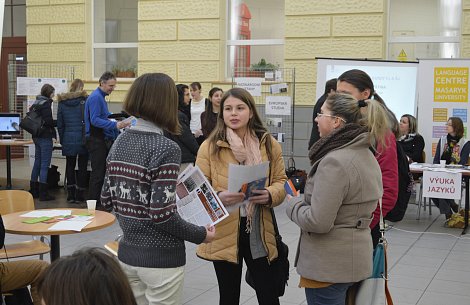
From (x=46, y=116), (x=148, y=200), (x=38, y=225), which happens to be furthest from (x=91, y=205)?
(x=46, y=116)

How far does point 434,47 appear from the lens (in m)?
11.4

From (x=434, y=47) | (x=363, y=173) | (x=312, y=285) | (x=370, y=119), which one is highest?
(x=434, y=47)


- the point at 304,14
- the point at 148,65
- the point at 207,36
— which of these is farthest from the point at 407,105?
the point at 148,65

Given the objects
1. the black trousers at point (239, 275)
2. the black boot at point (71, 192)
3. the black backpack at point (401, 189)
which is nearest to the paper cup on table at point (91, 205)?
the black trousers at point (239, 275)

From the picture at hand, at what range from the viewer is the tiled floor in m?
5.48

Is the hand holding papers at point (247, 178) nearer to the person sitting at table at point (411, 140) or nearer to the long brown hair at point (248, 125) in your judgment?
the long brown hair at point (248, 125)

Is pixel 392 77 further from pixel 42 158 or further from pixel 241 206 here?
pixel 241 206

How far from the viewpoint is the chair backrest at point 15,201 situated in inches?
211

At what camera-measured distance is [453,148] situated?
9.41 meters

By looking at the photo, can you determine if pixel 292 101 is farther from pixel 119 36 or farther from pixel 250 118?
pixel 250 118

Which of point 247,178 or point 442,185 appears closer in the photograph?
point 247,178

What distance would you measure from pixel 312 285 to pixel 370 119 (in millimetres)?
888

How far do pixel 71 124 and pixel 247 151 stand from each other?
6.60 m

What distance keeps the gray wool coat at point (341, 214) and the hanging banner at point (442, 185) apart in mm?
5412
